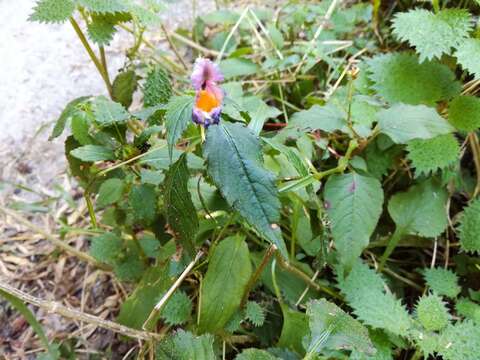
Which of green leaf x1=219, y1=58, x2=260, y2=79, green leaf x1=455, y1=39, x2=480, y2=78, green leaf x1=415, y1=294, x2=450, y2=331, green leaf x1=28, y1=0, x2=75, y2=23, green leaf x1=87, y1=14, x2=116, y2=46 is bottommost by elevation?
green leaf x1=415, y1=294, x2=450, y2=331

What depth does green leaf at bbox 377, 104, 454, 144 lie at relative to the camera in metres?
0.91

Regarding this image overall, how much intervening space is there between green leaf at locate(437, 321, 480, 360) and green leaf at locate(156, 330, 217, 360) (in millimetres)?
429

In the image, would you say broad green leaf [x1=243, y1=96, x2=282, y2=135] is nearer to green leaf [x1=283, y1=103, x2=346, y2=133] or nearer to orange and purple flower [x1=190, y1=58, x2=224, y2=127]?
green leaf [x1=283, y1=103, x2=346, y2=133]

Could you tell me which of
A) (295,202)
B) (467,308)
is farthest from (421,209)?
(295,202)

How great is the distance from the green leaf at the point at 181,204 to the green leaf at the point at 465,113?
676 millimetres

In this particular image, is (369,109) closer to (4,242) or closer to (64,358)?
(64,358)

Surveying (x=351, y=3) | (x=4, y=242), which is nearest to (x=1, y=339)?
(x=4, y=242)

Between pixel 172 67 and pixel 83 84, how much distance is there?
36 cm

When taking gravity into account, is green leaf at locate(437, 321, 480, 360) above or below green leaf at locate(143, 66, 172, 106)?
below

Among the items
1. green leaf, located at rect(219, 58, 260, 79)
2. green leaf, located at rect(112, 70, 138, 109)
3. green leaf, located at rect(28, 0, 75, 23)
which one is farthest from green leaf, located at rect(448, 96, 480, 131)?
green leaf, located at rect(28, 0, 75, 23)

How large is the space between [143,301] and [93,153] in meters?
0.34

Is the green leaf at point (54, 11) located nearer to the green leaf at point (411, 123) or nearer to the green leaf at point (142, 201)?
the green leaf at point (142, 201)

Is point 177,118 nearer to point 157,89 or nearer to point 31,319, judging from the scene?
point 157,89

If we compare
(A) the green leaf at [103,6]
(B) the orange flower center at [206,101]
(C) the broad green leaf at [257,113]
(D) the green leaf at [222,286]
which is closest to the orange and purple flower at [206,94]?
(B) the orange flower center at [206,101]
